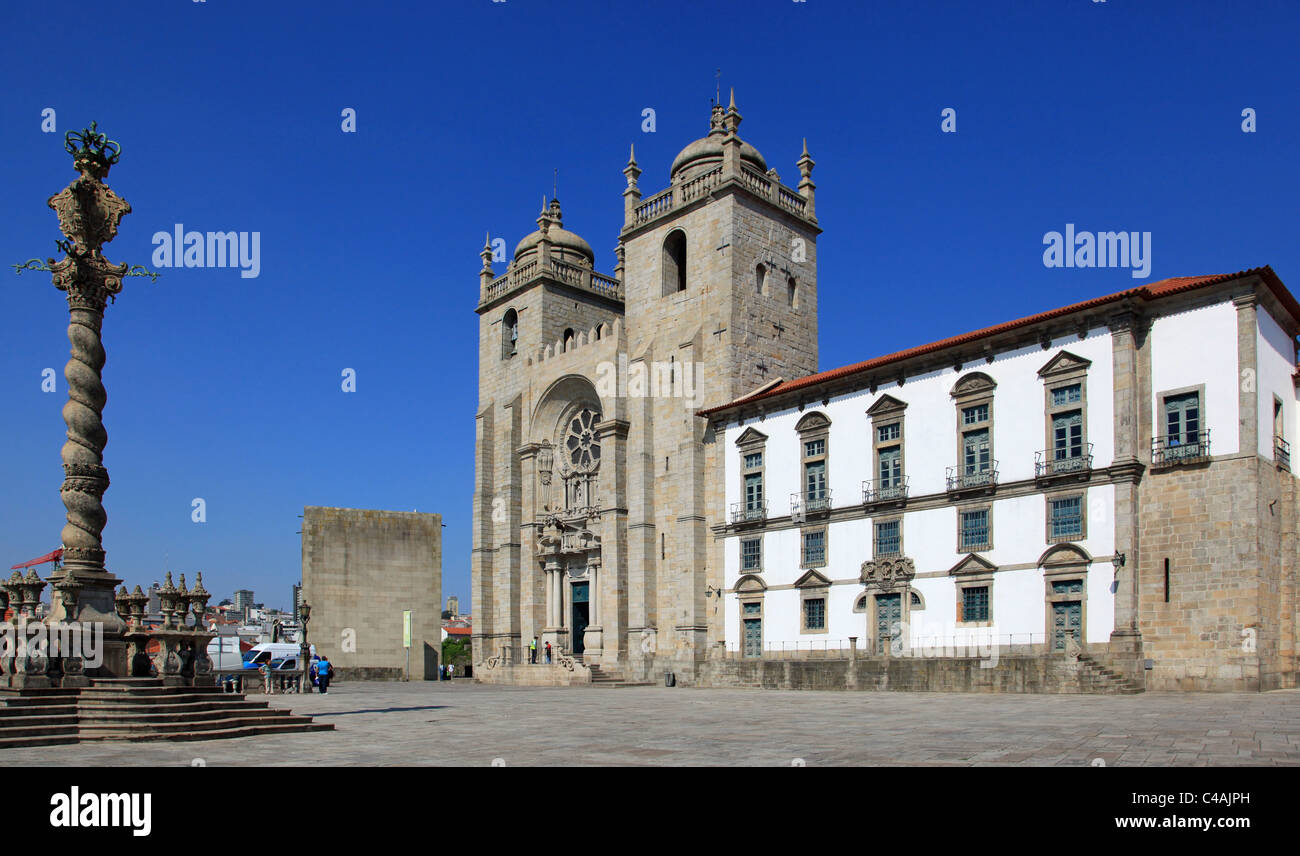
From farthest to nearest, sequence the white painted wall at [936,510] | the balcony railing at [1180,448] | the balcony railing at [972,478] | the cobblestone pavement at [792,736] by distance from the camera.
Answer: the balcony railing at [972,478] → the white painted wall at [936,510] → the balcony railing at [1180,448] → the cobblestone pavement at [792,736]

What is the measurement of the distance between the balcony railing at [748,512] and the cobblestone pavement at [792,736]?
13015mm

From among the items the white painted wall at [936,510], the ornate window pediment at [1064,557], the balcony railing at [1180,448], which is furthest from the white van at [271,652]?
the balcony railing at [1180,448]

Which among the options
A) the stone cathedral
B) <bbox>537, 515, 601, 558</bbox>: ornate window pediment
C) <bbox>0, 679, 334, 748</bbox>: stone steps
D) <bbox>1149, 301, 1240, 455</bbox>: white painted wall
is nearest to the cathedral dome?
the stone cathedral

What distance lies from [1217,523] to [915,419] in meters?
9.11

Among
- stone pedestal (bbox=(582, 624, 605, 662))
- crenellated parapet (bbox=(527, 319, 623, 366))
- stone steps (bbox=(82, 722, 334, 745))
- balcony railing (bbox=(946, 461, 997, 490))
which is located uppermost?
crenellated parapet (bbox=(527, 319, 623, 366))

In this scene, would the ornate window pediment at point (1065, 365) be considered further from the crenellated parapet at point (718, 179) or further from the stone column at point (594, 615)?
the stone column at point (594, 615)

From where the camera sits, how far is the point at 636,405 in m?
40.5

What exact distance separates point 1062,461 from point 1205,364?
167 inches

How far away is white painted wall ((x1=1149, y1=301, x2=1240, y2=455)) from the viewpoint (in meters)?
24.7

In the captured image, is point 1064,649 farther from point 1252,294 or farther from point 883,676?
point 1252,294

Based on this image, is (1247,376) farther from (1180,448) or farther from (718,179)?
(718,179)

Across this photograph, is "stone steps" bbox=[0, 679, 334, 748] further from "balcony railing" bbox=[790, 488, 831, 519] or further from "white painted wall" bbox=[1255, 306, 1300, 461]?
"white painted wall" bbox=[1255, 306, 1300, 461]

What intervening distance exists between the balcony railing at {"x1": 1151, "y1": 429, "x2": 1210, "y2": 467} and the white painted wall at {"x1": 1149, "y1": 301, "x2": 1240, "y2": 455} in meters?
0.17

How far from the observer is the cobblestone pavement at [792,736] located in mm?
11508
